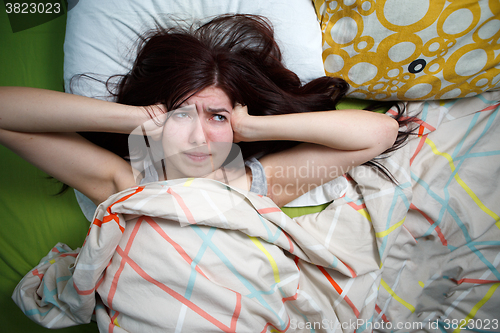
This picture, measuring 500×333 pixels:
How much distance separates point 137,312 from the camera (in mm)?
572

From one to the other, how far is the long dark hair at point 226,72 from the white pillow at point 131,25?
0.11 ft

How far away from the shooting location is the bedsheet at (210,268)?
580 mm

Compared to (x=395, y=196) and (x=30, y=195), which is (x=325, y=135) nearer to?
(x=395, y=196)

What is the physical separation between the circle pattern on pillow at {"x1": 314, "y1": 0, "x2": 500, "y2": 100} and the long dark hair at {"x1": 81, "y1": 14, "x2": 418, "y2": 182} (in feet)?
0.26

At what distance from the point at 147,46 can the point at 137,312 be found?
0.71 metres

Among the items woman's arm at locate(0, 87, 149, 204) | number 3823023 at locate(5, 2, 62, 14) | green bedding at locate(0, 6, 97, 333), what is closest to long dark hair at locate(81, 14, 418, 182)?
woman's arm at locate(0, 87, 149, 204)

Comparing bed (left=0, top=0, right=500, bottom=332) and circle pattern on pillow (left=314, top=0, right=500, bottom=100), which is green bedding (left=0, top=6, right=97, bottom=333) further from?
circle pattern on pillow (left=314, top=0, right=500, bottom=100)

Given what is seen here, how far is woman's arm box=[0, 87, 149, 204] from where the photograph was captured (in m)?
0.66

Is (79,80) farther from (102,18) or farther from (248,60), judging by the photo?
(248,60)

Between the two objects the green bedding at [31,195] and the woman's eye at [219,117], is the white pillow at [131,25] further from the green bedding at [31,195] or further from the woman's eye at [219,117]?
the woman's eye at [219,117]

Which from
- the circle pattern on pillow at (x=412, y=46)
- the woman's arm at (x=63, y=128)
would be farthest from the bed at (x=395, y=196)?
the woman's arm at (x=63, y=128)

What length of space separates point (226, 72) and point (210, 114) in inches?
5.4

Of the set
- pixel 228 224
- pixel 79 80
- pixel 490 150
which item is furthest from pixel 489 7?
pixel 79 80

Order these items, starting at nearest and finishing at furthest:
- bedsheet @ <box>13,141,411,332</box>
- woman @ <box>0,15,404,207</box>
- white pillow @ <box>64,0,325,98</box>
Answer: bedsheet @ <box>13,141,411,332</box> < woman @ <box>0,15,404,207</box> < white pillow @ <box>64,0,325,98</box>
